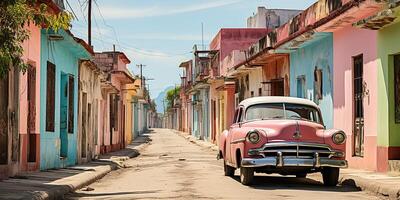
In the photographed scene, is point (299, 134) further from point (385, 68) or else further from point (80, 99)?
point (80, 99)

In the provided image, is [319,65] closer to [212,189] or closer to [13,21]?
[212,189]

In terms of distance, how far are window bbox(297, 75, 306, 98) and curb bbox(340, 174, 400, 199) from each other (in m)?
8.13

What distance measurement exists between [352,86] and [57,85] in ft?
26.5

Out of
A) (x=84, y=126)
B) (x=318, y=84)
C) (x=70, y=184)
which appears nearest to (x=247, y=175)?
(x=70, y=184)

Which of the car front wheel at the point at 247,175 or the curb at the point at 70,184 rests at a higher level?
the car front wheel at the point at 247,175

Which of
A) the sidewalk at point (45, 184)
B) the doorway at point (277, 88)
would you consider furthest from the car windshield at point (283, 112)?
the doorway at point (277, 88)

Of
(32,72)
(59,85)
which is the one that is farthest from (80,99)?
(32,72)

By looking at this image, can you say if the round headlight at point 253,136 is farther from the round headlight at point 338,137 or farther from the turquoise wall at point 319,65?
the turquoise wall at point 319,65

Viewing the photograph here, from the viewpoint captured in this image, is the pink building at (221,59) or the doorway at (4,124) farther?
the pink building at (221,59)

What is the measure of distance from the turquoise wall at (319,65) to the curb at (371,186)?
17.3 feet

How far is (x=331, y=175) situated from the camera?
45.3 feet

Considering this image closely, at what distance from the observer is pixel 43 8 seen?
9602 millimetres

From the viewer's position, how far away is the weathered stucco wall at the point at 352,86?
638 inches

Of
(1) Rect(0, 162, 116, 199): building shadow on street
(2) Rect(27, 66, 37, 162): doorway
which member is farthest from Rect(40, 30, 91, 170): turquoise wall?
(1) Rect(0, 162, 116, 199): building shadow on street
